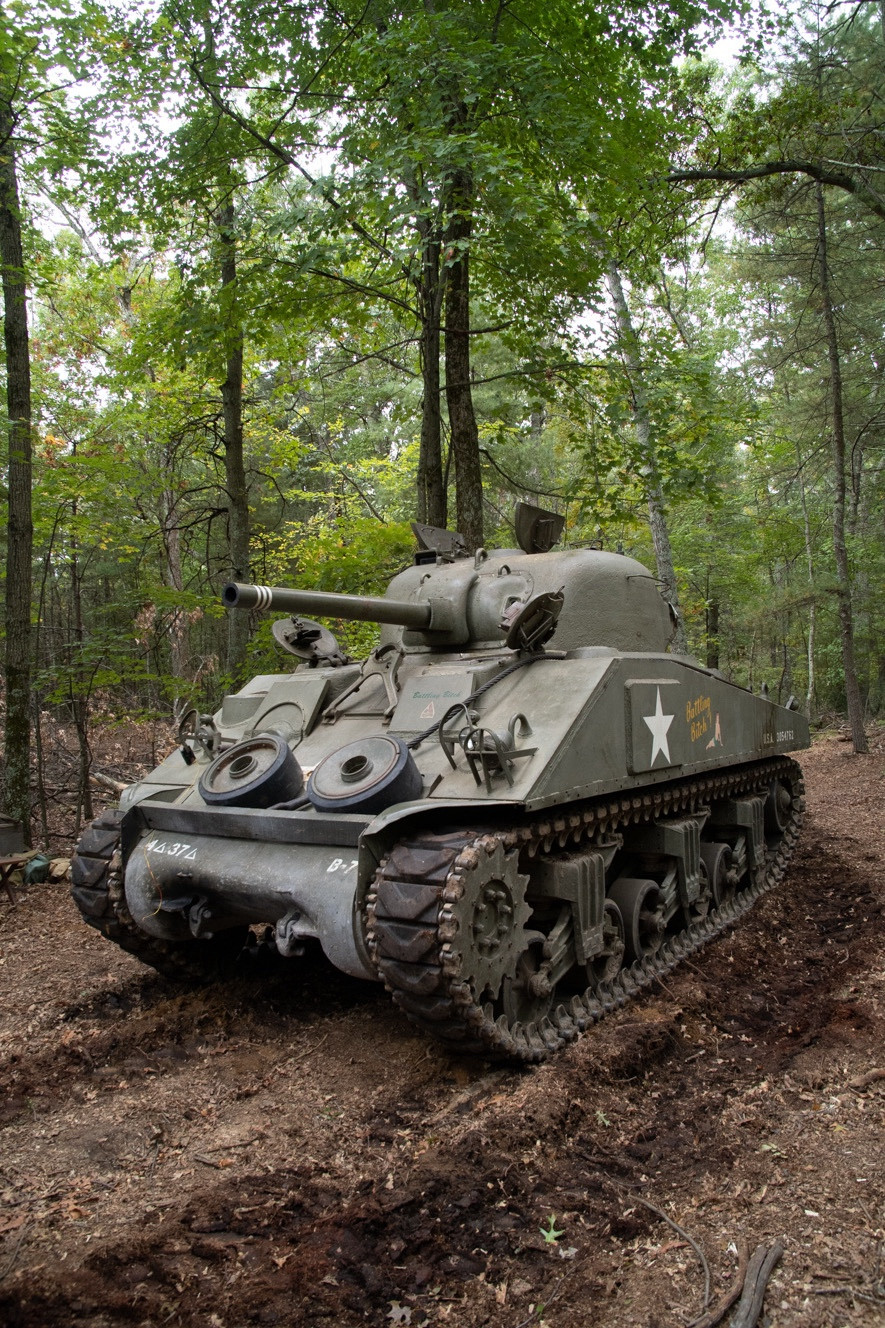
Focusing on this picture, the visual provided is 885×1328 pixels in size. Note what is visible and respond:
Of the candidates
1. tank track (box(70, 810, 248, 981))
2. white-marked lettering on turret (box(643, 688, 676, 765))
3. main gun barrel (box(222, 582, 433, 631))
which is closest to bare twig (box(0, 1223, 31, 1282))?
tank track (box(70, 810, 248, 981))

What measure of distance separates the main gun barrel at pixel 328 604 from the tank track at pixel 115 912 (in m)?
1.92

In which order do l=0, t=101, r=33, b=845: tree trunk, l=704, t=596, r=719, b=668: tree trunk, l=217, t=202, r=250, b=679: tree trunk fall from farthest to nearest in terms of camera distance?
l=704, t=596, r=719, b=668: tree trunk, l=217, t=202, r=250, b=679: tree trunk, l=0, t=101, r=33, b=845: tree trunk

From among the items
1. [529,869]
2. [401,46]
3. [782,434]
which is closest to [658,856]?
[529,869]

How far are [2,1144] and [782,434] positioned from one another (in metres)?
19.6

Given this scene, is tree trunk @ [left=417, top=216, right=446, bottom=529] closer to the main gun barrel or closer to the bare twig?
the main gun barrel

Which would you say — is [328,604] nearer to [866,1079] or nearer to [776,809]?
[866,1079]

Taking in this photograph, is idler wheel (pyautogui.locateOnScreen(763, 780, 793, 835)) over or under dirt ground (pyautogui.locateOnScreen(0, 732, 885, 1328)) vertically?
over

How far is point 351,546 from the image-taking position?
12.3 m

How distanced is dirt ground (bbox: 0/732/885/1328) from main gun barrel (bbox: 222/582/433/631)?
8.01 feet

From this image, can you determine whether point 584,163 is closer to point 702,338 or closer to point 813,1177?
point 813,1177

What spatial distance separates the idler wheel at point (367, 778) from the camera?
5.12 metres

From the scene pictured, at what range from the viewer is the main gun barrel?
5207mm

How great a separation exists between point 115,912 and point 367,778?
2145mm

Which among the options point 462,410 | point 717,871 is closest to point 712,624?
point 462,410
